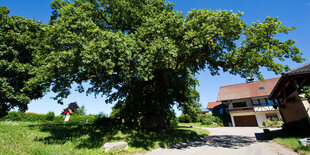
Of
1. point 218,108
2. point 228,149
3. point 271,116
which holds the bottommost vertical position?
point 228,149

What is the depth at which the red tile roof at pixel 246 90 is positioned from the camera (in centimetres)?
3104

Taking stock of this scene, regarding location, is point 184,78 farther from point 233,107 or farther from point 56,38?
point 233,107

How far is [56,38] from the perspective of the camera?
29.0 ft

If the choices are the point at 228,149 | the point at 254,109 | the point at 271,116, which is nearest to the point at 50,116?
the point at 228,149

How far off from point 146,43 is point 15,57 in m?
15.7

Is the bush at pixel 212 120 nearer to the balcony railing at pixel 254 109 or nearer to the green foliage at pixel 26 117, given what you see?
the balcony railing at pixel 254 109

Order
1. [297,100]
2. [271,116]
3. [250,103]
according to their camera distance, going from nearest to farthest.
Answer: [297,100]
[271,116]
[250,103]

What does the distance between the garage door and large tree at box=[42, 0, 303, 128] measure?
952 inches

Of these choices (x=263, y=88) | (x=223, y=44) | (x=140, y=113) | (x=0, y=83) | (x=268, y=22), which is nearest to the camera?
(x=268, y=22)

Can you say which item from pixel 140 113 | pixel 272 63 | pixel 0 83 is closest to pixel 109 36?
pixel 140 113

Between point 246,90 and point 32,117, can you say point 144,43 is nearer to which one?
point 32,117

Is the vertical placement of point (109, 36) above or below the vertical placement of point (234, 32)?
below

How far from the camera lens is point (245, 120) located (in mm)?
31062

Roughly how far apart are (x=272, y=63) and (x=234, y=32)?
3496 millimetres
